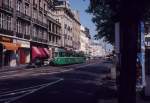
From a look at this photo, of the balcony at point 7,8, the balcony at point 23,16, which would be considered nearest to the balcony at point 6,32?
the balcony at point 7,8

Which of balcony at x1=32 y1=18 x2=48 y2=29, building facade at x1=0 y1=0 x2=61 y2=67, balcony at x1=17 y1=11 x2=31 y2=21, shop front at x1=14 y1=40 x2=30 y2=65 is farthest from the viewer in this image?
balcony at x1=32 y1=18 x2=48 y2=29

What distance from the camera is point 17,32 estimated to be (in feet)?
195

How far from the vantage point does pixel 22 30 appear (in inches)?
2456

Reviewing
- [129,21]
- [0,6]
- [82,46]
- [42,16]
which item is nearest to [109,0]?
[129,21]

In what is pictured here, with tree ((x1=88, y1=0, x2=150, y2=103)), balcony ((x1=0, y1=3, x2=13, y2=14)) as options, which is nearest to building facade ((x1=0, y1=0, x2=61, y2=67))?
balcony ((x1=0, y1=3, x2=13, y2=14))

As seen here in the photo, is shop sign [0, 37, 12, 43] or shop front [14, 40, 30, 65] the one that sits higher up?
shop sign [0, 37, 12, 43]

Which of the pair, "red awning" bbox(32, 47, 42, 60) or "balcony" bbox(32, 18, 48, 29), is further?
"balcony" bbox(32, 18, 48, 29)

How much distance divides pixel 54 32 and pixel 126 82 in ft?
286

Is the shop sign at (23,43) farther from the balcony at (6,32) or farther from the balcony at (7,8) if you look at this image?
the balcony at (7,8)

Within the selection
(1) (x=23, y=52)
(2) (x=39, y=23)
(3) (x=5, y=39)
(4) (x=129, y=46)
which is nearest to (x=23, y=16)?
(1) (x=23, y=52)

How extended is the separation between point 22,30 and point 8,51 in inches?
281

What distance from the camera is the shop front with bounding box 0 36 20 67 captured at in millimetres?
52763

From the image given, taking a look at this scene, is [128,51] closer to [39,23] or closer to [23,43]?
[23,43]

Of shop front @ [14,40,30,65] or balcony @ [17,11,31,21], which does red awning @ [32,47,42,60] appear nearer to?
shop front @ [14,40,30,65]
